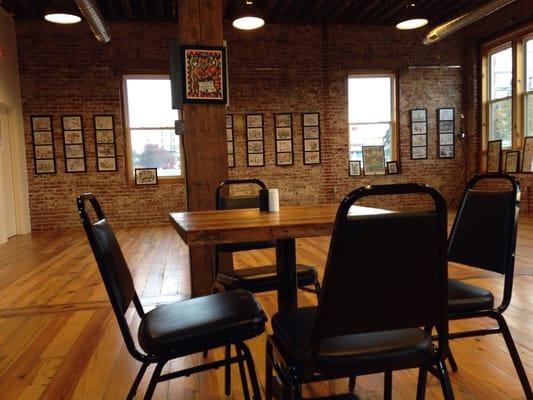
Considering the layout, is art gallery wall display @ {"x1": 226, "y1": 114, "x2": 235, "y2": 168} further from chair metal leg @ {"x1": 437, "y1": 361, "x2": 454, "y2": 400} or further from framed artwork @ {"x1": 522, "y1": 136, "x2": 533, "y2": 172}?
chair metal leg @ {"x1": 437, "y1": 361, "x2": 454, "y2": 400}

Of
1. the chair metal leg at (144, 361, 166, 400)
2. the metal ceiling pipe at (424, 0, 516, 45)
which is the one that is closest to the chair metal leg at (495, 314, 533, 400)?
the chair metal leg at (144, 361, 166, 400)

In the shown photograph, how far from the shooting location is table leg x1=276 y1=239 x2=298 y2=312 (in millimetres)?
1693

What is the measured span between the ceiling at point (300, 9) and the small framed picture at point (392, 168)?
→ 2731mm

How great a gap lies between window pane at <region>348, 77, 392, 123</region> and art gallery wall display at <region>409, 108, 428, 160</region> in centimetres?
50

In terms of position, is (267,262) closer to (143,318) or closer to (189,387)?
(189,387)

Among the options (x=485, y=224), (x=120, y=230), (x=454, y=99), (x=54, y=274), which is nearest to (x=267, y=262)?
(x=54, y=274)

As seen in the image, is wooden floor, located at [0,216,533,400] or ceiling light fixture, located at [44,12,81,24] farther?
ceiling light fixture, located at [44,12,81,24]

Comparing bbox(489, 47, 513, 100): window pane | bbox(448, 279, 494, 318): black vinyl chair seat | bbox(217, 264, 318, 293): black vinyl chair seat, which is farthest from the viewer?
bbox(489, 47, 513, 100): window pane

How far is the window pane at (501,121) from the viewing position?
7.64m

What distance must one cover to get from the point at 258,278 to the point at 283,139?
20.2 feet

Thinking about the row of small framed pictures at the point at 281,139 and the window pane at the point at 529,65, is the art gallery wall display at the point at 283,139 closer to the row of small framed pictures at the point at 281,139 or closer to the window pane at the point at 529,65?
the row of small framed pictures at the point at 281,139

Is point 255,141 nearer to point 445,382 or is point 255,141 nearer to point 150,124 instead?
point 150,124

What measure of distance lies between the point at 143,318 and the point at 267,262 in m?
2.90

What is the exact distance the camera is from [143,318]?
1426 mm
